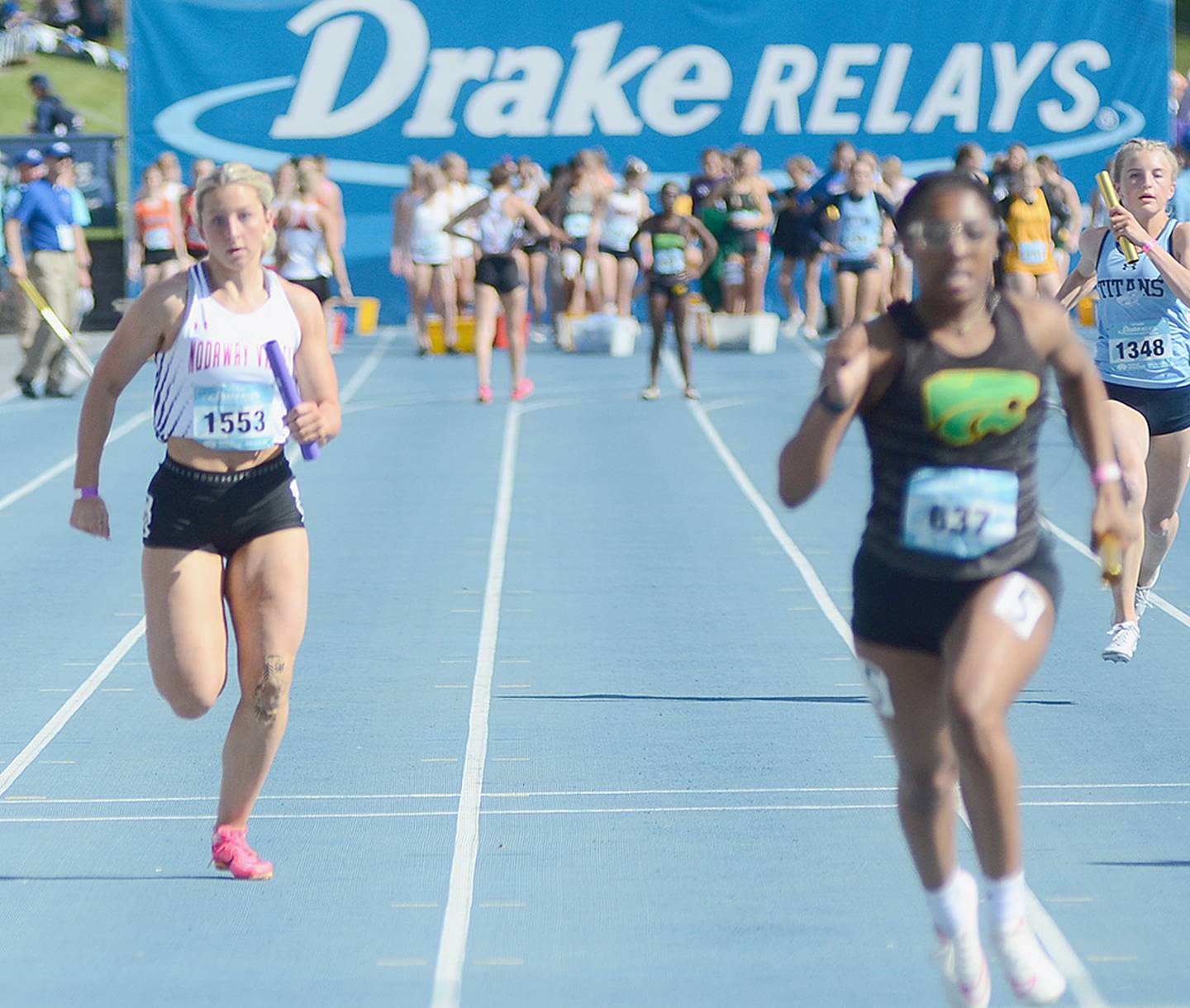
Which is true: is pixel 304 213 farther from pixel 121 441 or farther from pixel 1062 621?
pixel 1062 621

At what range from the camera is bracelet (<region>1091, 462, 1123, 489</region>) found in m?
4.03

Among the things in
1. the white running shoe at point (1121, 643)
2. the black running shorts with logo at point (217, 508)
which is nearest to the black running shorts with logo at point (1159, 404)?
the white running shoe at point (1121, 643)

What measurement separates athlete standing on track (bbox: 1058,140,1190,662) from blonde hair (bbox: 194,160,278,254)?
3009 millimetres

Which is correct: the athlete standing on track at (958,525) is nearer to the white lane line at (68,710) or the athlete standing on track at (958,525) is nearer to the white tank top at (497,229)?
the white lane line at (68,710)

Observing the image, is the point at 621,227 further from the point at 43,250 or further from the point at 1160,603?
the point at 1160,603

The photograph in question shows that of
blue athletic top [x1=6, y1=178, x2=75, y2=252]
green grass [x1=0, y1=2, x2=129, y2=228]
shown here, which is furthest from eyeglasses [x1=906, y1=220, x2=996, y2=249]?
green grass [x1=0, y1=2, x2=129, y2=228]

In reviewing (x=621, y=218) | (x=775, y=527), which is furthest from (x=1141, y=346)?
(x=621, y=218)

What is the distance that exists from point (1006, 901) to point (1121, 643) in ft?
12.4

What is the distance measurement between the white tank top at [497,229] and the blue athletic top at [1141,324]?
9.34m

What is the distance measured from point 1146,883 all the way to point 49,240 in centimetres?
1390

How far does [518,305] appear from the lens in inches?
656

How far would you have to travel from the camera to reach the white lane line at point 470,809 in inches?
180

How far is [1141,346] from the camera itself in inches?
290

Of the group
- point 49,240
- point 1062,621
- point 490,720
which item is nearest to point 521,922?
point 490,720
